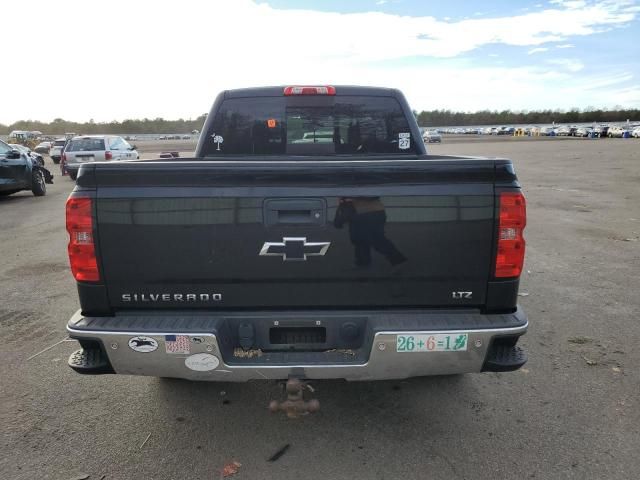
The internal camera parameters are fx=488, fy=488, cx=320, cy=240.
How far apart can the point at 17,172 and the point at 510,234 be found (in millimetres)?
14240

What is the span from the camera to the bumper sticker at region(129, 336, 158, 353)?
8.22 feet

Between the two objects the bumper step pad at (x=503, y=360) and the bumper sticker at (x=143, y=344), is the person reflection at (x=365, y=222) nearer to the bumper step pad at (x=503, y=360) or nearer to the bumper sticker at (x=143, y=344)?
the bumper step pad at (x=503, y=360)

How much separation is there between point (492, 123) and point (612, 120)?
32.6 metres

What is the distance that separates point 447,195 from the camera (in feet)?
8.24

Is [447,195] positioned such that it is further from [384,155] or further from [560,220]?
[560,220]

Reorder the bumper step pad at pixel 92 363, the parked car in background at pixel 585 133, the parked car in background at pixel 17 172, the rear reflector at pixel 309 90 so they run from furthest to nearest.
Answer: the parked car in background at pixel 585 133, the parked car in background at pixel 17 172, the rear reflector at pixel 309 90, the bumper step pad at pixel 92 363

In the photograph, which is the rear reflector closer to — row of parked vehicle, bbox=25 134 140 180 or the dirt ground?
the dirt ground

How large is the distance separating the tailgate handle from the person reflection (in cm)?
9

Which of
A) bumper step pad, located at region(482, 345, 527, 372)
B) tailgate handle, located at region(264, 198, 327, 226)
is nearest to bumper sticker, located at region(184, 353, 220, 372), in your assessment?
tailgate handle, located at region(264, 198, 327, 226)

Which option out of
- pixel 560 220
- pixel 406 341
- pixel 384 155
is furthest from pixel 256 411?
pixel 560 220

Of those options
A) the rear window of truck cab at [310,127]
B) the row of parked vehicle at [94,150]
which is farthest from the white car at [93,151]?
the rear window of truck cab at [310,127]

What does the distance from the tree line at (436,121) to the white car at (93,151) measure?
82970mm

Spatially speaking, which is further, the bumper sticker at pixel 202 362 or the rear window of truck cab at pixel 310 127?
the rear window of truck cab at pixel 310 127

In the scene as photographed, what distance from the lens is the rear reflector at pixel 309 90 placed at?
422 cm
